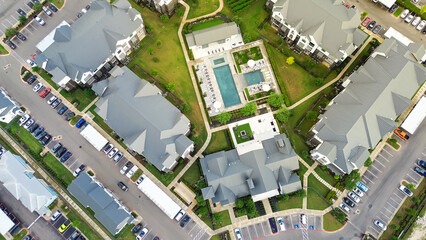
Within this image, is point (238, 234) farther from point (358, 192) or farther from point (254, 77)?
point (254, 77)

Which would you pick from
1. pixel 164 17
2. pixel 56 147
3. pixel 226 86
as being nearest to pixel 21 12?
pixel 56 147

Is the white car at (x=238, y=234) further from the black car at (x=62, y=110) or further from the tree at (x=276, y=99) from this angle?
the black car at (x=62, y=110)

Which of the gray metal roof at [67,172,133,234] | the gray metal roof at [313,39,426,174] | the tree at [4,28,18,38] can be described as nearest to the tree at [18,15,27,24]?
the tree at [4,28,18,38]

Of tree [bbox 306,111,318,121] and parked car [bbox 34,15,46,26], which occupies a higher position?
parked car [bbox 34,15,46,26]

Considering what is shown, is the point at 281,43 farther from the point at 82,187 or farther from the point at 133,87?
the point at 82,187

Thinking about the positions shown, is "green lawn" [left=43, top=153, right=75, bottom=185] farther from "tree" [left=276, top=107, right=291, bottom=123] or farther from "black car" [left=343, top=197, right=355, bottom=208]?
"black car" [left=343, top=197, right=355, bottom=208]
